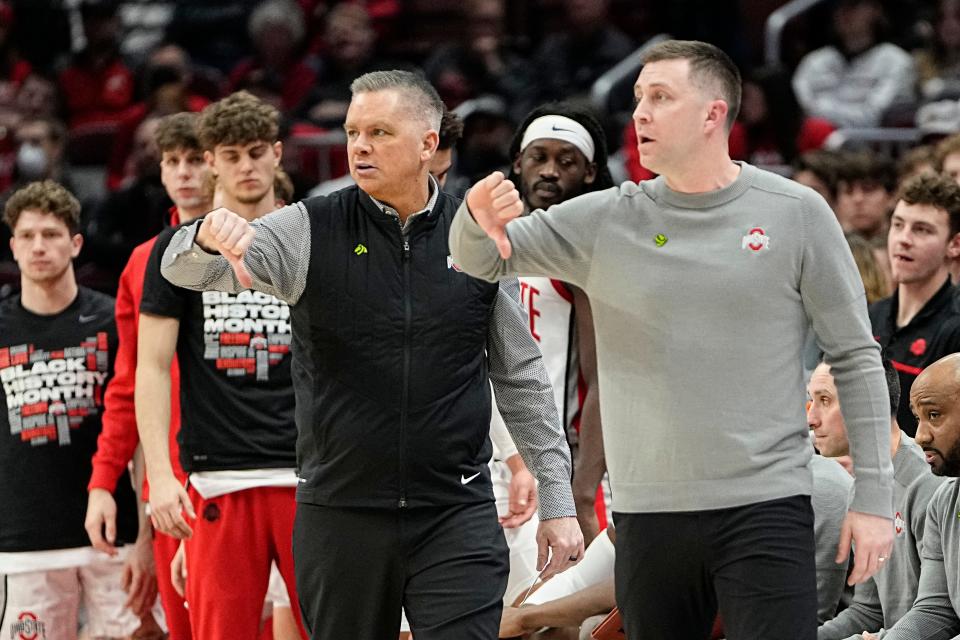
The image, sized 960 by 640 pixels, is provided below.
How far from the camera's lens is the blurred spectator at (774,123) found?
36.3ft

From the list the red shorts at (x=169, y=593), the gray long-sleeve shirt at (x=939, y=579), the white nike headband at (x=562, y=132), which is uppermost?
the white nike headband at (x=562, y=132)

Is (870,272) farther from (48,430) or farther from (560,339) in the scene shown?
(48,430)

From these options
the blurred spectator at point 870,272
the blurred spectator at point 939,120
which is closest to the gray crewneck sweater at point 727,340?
the blurred spectator at point 870,272

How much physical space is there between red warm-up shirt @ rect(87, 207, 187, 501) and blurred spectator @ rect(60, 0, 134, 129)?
7.05 m

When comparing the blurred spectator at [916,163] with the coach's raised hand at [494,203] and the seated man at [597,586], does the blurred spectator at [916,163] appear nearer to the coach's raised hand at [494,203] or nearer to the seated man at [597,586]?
the seated man at [597,586]

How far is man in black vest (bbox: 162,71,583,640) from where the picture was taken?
4.50m

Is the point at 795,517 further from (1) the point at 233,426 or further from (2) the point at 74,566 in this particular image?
(2) the point at 74,566

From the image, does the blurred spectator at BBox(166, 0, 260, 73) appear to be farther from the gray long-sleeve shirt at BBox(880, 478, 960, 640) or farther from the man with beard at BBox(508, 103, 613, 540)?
the gray long-sleeve shirt at BBox(880, 478, 960, 640)

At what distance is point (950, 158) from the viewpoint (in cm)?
803

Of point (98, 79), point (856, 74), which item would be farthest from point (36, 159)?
point (856, 74)

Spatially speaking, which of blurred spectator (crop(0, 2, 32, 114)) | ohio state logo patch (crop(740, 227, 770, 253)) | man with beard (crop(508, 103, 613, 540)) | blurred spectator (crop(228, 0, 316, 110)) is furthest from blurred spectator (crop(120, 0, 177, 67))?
ohio state logo patch (crop(740, 227, 770, 253))

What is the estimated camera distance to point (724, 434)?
3.99 metres

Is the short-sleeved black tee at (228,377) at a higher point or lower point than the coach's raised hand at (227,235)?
lower

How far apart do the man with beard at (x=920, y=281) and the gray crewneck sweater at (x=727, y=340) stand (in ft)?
8.49
